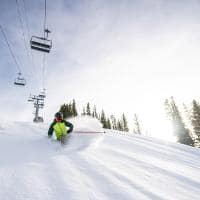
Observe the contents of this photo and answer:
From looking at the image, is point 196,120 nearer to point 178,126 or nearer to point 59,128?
point 178,126

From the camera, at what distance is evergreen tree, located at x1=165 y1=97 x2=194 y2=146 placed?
36625 mm

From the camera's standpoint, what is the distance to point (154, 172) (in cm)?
463

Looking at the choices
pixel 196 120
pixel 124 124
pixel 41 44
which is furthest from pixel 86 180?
pixel 124 124

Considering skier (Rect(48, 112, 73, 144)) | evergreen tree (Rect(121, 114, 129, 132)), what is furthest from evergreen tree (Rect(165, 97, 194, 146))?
skier (Rect(48, 112, 73, 144))

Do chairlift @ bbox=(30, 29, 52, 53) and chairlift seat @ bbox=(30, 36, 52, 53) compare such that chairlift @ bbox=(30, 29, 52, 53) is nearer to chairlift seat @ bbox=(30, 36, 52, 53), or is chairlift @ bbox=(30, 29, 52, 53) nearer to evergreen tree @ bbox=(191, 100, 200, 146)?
chairlift seat @ bbox=(30, 36, 52, 53)

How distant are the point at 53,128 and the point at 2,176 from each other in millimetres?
4541

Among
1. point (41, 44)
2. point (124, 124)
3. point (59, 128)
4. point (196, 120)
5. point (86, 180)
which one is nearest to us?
point (86, 180)

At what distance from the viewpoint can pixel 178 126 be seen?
39.4 metres

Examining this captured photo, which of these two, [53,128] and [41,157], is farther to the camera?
[53,128]

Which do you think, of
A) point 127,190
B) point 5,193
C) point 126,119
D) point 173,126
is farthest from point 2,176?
point 126,119

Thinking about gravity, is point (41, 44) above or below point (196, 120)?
above

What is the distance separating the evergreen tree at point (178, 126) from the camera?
120 feet

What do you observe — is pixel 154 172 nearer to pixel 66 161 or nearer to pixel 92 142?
pixel 66 161

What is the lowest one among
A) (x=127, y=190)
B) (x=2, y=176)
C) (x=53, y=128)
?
(x=127, y=190)
